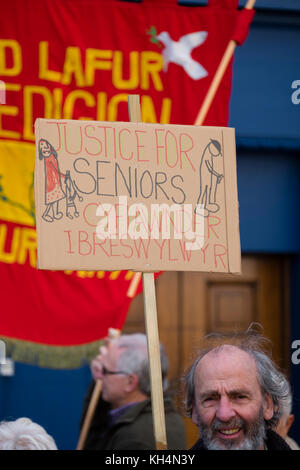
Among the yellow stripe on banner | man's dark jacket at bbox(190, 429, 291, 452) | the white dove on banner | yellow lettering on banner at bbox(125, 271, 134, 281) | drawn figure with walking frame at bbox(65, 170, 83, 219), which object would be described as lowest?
man's dark jacket at bbox(190, 429, 291, 452)

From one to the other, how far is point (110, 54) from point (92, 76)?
0.57ft

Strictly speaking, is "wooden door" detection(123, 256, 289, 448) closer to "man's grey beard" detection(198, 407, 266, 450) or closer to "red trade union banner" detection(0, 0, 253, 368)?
"red trade union banner" detection(0, 0, 253, 368)

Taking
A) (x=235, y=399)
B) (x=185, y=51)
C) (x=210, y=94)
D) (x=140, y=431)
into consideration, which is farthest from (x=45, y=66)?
(x=235, y=399)

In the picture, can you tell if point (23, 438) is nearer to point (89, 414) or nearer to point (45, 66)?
point (89, 414)

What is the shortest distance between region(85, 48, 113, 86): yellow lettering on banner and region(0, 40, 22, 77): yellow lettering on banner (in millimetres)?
358

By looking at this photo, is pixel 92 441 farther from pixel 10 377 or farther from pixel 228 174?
pixel 228 174

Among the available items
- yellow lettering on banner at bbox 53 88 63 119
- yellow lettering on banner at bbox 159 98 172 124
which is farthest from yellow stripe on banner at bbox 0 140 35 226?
yellow lettering on banner at bbox 159 98 172 124

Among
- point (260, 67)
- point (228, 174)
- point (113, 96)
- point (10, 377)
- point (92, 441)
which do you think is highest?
point (260, 67)

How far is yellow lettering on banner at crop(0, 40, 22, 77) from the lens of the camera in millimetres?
4262

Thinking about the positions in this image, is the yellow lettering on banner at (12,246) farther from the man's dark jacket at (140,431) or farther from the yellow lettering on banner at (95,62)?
the man's dark jacket at (140,431)

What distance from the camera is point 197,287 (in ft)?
17.6

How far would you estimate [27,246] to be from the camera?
168 inches

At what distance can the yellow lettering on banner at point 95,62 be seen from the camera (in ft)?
14.3

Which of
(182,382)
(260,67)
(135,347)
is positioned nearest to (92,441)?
(135,347)
